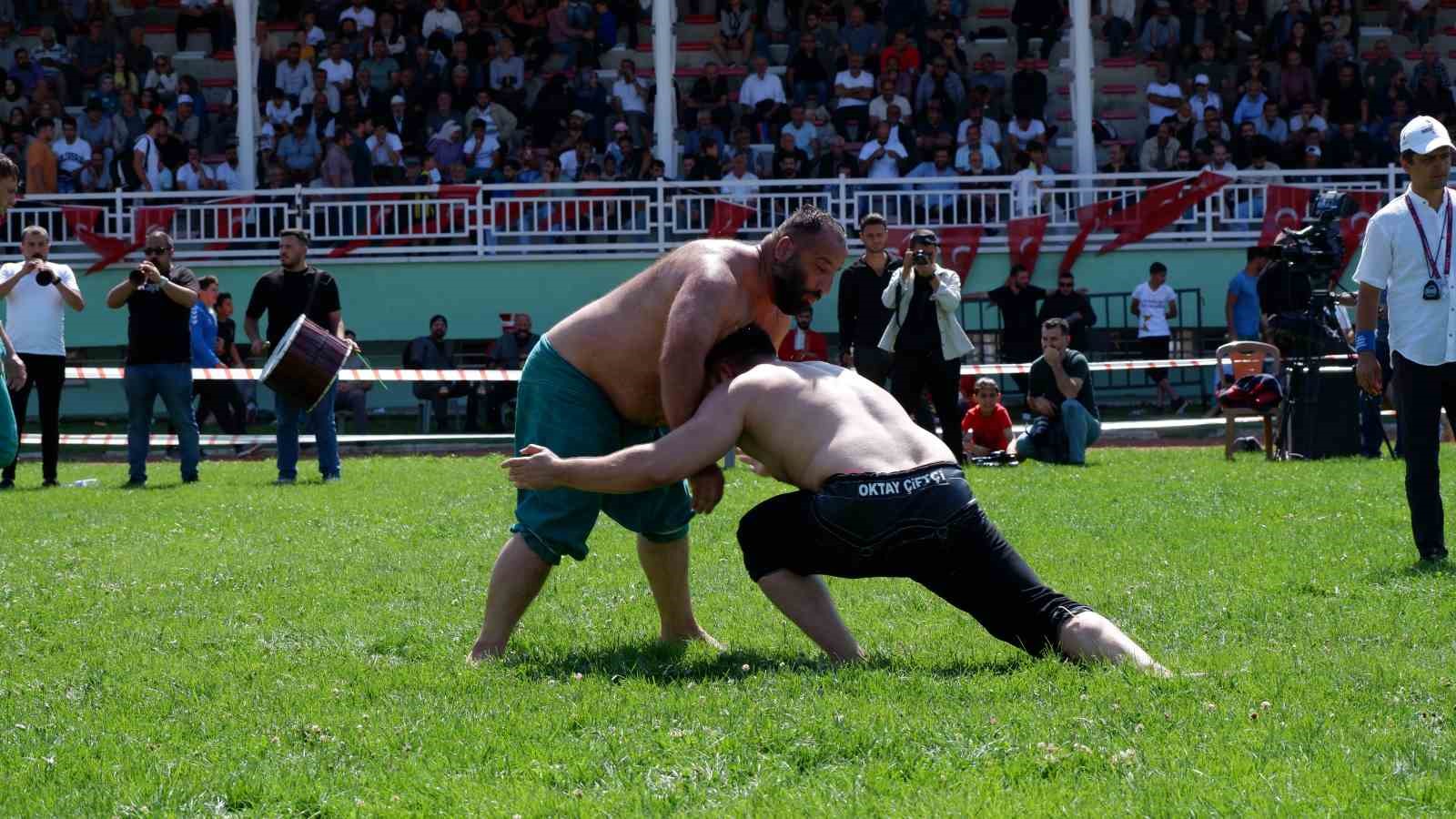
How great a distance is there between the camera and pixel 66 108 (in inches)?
979

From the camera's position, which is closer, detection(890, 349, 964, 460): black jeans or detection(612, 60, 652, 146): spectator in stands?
detection(890, 349, 964, 460): black jeans

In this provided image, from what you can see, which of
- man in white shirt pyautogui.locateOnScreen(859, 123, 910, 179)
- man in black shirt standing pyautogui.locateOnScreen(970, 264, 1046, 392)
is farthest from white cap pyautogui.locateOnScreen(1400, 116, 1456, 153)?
man in white shirt pyautogui.locateOnScreen(859, 123, 910, 179)

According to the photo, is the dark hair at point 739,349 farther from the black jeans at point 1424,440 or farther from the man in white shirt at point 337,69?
the man in white shirt at point 337,69

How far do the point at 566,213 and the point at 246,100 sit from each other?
15.1 feet

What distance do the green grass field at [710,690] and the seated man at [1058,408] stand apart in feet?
15.8

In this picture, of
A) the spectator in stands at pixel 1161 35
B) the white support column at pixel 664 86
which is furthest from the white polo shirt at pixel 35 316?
the spectator in stands at pixel 1161 35

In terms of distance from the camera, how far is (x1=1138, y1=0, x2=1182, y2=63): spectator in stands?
25344 millimetres

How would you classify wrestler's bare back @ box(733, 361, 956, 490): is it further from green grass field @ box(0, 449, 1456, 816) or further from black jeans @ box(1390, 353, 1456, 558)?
black jeans @ box(1390, 353, 1456, 558)

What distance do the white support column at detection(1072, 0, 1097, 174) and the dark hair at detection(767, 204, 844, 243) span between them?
17.6m

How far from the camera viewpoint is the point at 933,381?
12711 millimetres

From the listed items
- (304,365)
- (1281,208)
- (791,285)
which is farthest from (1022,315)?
(791,285)

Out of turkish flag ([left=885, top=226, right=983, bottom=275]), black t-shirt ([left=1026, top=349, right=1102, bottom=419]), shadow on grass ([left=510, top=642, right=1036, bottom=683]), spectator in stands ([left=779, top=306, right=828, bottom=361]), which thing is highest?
turkish flag ([left=885, top=226, right=983, bottom=275])

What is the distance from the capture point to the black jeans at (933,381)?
1262cm

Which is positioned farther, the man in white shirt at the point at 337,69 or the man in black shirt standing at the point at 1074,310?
the man in white shirt at the point at 337,69
